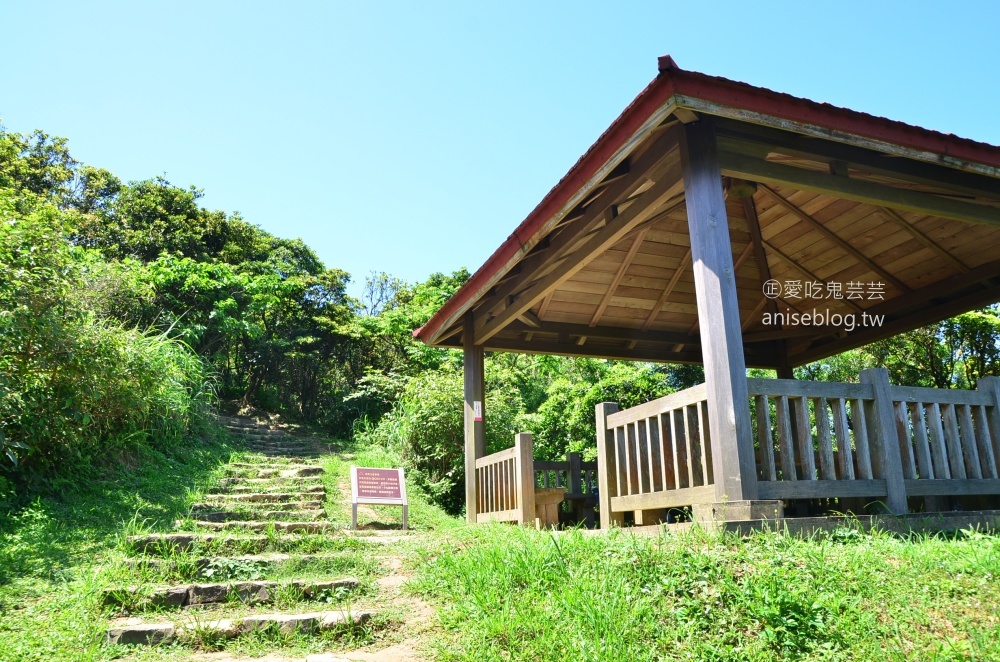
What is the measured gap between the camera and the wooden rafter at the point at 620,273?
8.61m

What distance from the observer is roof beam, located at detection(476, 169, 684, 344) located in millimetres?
5891

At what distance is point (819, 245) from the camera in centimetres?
911

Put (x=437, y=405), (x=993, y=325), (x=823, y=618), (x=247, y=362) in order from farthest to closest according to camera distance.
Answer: (x=247, y=362) < (x=437, y=405) < (x=993, y=325) < (x=823, y=618)

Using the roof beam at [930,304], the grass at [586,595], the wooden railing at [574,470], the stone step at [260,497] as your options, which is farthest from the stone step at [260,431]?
the roof beam at [930,304]

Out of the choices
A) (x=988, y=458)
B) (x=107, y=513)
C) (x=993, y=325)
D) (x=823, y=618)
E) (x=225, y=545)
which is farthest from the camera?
(x=993, y=325)

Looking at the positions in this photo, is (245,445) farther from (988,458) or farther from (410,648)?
(988,458)

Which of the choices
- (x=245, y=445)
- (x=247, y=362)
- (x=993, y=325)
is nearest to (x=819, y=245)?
(x=993, y=325)

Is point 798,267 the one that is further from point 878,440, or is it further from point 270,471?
point 270,471

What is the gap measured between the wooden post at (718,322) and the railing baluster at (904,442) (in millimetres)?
1571

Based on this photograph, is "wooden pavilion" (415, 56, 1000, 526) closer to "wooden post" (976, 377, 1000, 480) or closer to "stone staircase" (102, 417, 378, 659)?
"wooden post" (976, 377, 1000, 480)

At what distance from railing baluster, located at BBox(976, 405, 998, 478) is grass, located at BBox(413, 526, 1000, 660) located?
158 centimetres

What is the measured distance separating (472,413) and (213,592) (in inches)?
174

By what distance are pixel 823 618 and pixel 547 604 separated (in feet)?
4.77

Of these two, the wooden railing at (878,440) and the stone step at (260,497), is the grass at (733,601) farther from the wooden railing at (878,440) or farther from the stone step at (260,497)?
the stone step at (260,497)
